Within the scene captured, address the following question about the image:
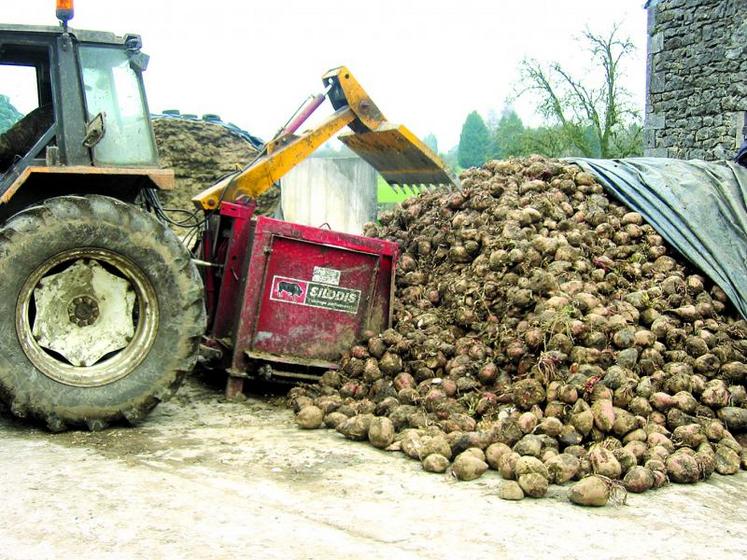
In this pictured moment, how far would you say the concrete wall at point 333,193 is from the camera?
16.4 metres

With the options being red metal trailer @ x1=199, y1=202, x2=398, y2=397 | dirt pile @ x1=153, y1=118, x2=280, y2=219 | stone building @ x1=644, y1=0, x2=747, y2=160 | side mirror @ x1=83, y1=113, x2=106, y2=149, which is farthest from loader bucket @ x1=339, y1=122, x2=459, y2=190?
stone building @ x1=644, y1=0, x2=747, y2=160

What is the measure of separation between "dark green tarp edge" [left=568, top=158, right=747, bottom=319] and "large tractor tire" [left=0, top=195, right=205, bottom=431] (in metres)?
3.67

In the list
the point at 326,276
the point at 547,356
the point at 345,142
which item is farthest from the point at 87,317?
the point at 345,142

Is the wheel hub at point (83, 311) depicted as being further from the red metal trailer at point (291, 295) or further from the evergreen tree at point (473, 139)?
the evergreen tree at point (473, 139)

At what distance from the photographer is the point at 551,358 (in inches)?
198

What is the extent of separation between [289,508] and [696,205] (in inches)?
179

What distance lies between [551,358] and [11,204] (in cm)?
337

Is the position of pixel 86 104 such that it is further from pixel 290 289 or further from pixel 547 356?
pixel 547 356

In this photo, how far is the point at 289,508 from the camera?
365cm

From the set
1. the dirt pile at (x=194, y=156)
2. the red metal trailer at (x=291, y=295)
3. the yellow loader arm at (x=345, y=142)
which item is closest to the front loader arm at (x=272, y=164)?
the yellow loader arm at (x=345, y=142)

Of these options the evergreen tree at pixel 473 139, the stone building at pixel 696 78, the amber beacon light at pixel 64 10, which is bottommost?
the amber beacon light at pixel 64 10

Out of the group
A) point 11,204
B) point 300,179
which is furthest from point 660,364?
point 300,179

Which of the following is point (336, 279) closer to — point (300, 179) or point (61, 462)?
point (61, 462)

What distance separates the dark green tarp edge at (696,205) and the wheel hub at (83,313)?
158 inches
